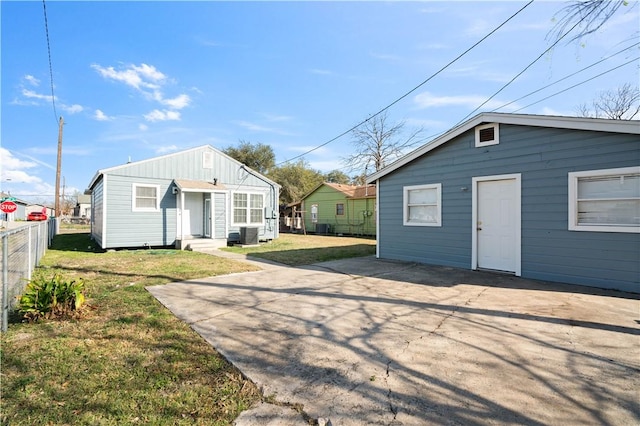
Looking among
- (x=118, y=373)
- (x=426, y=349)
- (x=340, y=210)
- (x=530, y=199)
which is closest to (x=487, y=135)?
(x=530, y=199)

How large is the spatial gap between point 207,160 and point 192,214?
2.48m

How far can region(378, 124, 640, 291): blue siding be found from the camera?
557 cm

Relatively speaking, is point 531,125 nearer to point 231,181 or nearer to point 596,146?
point 596,146

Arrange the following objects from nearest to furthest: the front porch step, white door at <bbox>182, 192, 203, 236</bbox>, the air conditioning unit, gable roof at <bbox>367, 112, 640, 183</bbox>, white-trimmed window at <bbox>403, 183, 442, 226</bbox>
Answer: gable roof at <bbox>367, 112, 640, 183</bbox>
white-trimmed window at <bbox>403, 183, 442, 226</bbox>
the front porch step
white door at <bbox>182, 192, 203, 236</bbox>
the air conditioning unit

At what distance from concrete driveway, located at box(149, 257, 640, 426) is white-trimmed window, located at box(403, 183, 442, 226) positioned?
2.83 meters

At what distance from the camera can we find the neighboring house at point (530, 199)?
5.55 metres

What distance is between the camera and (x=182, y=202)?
12156 millimetres

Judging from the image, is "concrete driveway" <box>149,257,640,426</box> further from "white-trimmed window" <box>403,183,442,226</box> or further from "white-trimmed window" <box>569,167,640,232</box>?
"white-trimmed window" <box>403,183,442,226</box>

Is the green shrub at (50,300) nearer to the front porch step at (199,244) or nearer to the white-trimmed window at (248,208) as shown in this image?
Answer: the front porch step at (199,244)

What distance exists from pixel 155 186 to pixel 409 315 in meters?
11.2

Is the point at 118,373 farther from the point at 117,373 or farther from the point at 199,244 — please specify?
the point at 199,244

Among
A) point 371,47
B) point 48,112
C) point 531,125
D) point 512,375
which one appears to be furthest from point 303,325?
point 48,112

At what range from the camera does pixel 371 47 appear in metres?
9.89

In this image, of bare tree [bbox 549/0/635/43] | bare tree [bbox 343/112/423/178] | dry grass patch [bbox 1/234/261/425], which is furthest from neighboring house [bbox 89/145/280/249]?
bare tree [bbox 343/112/423/178]
